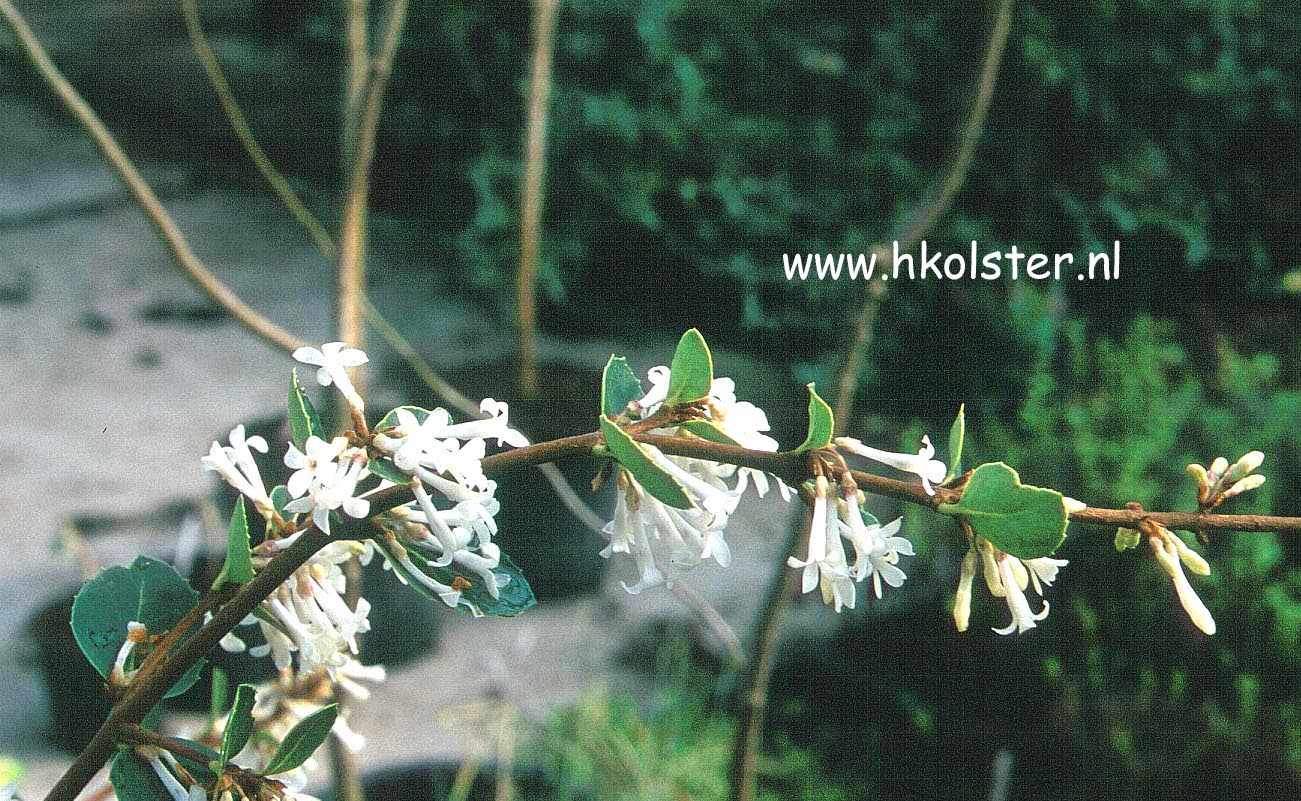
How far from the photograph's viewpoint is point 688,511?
0.30 metres

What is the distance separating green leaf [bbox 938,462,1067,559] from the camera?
10.4 inches

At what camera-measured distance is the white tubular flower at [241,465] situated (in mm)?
303

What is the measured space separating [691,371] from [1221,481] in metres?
0.13

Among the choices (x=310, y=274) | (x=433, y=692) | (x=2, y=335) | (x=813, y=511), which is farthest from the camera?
(x=310, y=274)

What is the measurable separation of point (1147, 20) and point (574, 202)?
1.18 metres

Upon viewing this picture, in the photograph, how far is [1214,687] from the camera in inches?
58.4

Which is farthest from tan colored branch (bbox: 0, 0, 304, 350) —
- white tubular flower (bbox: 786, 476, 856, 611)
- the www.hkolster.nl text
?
the www.hkolster.nl text

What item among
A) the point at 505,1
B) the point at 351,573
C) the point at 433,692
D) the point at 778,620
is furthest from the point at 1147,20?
the point at 351,573

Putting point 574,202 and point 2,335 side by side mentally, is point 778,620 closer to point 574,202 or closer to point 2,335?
point 574,202

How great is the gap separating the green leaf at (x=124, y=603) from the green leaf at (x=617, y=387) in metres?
0.14

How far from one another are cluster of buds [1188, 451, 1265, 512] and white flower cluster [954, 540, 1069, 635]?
36mm

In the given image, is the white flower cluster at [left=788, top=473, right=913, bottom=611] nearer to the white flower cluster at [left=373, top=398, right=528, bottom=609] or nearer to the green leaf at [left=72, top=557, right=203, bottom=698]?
A: the white flower cluster at [left=373, top=398, right=528, bottom=609]

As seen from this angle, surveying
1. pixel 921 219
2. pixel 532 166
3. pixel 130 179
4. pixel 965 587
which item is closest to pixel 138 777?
pixel 965 587

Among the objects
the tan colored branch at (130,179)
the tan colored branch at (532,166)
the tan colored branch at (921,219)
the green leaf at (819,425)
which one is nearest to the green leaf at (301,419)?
the green leaf at (819,425)
